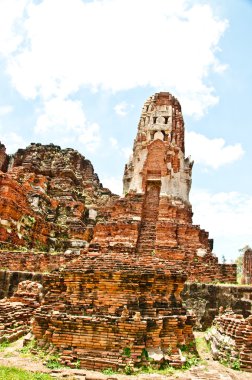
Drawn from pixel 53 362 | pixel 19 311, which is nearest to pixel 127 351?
pixel 53 362

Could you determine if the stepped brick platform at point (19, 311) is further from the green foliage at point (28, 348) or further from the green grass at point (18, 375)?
the green grass at point (18, 375)

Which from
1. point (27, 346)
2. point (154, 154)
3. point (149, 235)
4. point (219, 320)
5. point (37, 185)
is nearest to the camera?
point (27, 346)

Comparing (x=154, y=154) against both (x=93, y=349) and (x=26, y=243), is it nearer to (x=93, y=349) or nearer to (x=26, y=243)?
(x=26, y=243)

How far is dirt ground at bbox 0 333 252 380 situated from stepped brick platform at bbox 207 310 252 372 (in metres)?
→ 0.27

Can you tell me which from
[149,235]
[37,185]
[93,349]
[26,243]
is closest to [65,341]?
[93,349]

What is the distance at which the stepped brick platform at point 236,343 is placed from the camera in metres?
7.52

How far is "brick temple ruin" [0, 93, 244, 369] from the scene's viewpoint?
22.9ft

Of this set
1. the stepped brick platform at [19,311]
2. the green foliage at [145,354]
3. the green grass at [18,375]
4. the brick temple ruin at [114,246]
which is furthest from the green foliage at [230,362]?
the stepped brick platform at [19,311]

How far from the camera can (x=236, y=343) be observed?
787 cm

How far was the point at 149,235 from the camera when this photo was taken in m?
18.9

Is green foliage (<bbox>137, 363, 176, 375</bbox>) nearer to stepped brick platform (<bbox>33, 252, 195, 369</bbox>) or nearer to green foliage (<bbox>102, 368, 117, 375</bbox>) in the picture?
stepped brick platform (<bbox>33, 252, 195, 369</bbox>)

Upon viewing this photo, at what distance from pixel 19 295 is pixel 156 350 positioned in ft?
18.9

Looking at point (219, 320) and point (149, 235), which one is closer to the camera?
point (219, 320)

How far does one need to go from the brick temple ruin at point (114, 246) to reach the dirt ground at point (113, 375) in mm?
359
